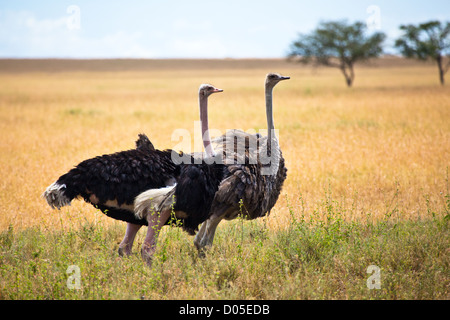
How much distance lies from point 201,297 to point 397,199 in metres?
4.29

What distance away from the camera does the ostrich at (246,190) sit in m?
5.21

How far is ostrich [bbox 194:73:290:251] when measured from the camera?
17.1 ft

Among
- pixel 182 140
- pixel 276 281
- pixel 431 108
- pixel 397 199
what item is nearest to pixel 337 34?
pixel 431 108

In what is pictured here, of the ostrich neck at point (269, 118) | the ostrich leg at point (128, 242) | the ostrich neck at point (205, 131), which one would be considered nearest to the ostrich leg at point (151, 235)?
the ostrich leg at point (128, 242)

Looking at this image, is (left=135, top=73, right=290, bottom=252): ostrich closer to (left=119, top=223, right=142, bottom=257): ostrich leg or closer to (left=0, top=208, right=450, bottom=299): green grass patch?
(left=0, top=208, right=450, bottom=299): green grass patch

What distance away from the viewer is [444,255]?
5.04m

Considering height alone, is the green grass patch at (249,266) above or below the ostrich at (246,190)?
below

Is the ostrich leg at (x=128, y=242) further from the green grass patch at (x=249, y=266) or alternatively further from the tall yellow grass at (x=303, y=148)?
the tall yellow grass at (x=303, y=148)

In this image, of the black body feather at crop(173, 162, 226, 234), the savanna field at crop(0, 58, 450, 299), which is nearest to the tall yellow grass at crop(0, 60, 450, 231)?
the savanna field at crop(0, 58, 450, 299)

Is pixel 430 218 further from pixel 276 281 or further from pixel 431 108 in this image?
pixel 431 108

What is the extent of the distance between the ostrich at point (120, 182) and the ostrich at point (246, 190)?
0.45 meters

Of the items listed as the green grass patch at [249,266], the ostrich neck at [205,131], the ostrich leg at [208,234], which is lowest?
the green grass patch at [249,266]
